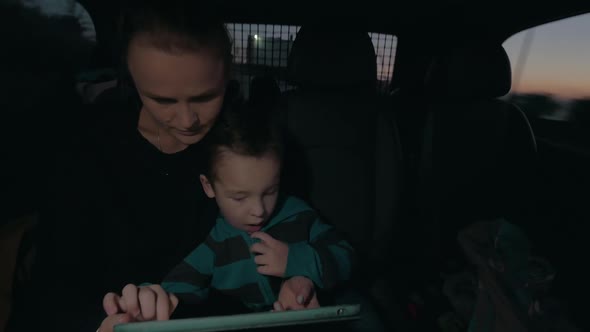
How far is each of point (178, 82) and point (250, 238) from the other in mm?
484

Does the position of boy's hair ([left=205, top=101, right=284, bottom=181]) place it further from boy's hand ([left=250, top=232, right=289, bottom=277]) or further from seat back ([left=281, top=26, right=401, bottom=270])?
seat back ([left=281, top=26, right=401, bottom=270])

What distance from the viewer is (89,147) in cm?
117

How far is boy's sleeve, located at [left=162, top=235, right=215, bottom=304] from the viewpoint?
1.12 metres

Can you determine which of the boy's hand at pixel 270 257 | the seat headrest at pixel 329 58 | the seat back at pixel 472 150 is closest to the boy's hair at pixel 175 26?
the boy's hand at pixel 270 257

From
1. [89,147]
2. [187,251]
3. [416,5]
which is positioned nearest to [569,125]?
[416,5]

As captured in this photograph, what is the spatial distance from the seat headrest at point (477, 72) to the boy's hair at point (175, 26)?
1405 mm

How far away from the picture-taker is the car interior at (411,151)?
149 cm

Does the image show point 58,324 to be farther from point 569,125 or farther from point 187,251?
point 569,125

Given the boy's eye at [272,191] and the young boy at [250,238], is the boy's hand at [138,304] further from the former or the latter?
the boy's eye at [272,191]

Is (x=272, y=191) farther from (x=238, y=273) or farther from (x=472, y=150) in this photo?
(x=472, y=150)

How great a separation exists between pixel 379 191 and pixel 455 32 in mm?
1371

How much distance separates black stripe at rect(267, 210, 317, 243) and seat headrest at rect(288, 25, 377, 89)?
0.70m

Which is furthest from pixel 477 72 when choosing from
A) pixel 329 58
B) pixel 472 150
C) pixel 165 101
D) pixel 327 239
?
pixel 165 101

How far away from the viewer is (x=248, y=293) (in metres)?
1.19
